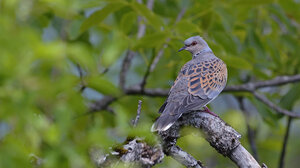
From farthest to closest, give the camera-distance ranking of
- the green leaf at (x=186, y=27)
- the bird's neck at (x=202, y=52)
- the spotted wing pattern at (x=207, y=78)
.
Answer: the bird's neck at (x=202, y=52)
the green leaf at (x=186, y=27)
the spotted wing pattern at (x=207, y=78)

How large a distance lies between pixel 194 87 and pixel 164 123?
1.03 meters

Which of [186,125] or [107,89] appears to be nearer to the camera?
[107,89]

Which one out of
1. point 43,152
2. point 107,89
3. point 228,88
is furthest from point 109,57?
point 228,88

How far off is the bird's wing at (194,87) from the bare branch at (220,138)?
0.14m

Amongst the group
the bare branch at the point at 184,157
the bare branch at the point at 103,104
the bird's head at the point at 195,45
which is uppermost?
the bare branch at the point at 184,157

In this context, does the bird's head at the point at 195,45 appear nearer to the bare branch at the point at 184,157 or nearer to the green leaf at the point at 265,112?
the green leaf at the point at 265,112

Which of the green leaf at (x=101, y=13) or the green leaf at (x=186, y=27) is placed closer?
the green leaf at (x=186, y=27)

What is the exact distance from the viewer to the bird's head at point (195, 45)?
442cm

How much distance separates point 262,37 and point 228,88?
809 millimetres

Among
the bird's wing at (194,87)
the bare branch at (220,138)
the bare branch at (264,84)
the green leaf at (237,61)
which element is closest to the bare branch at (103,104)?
the bare branch at (264,84)

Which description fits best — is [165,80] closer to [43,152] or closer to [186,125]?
[186,125]

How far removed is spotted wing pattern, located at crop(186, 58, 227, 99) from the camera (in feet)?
13.3

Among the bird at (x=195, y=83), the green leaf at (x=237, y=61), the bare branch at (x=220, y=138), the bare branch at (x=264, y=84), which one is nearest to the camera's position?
the bare branch at (x=220, y=138)

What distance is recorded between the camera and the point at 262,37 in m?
5.95
